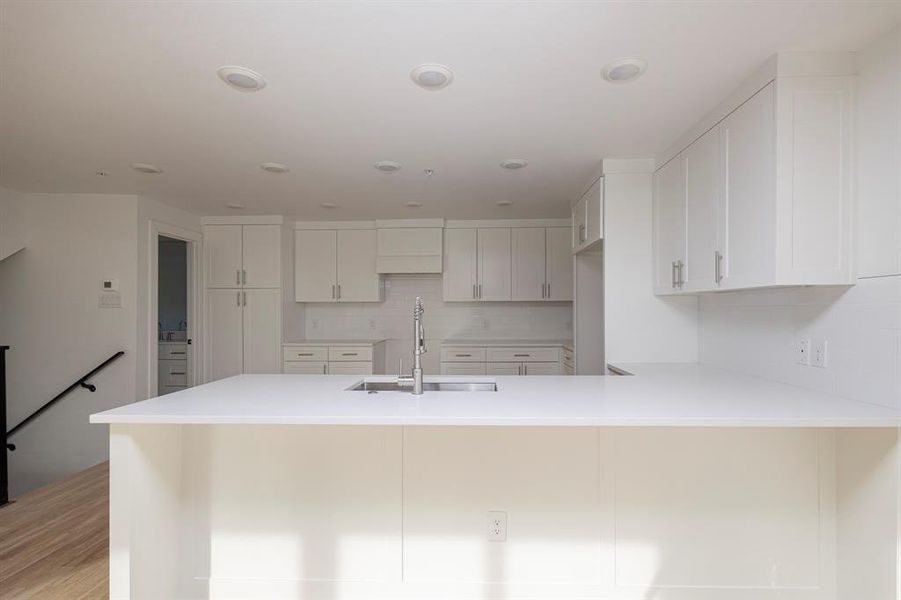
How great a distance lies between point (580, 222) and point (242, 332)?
367cm

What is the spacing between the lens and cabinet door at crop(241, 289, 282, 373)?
16.7ft

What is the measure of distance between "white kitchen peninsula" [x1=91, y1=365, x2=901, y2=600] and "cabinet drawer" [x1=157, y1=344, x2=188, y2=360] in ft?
12.5

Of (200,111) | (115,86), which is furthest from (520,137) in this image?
(115,86)

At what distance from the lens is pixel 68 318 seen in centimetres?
411

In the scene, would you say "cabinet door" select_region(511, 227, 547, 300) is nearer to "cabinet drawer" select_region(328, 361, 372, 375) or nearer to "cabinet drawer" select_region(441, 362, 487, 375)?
"cabinet drawer" select_region(441, 362, 487, 375)

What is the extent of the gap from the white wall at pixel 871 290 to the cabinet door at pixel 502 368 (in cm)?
302

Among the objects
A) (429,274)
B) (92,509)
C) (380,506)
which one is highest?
(429,274)

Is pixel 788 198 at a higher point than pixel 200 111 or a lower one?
lower

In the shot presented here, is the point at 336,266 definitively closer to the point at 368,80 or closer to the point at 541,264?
the point at 541,264

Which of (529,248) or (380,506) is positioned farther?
(529,248)

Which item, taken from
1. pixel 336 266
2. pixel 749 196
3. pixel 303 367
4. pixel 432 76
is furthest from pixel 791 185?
pixel 303 367

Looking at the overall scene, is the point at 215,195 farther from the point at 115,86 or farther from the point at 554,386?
the point at 554,386

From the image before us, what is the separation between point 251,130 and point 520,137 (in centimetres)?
153

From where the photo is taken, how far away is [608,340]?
10.7 feet
